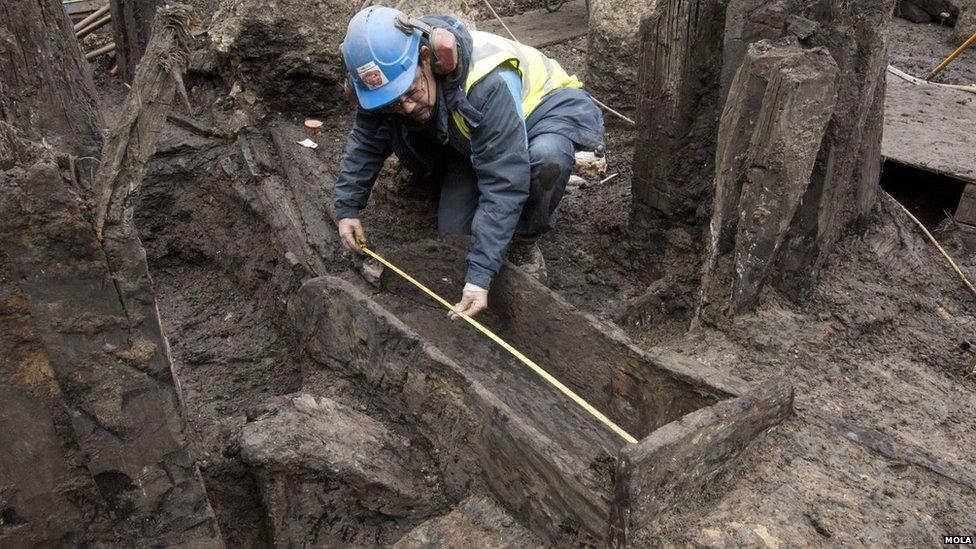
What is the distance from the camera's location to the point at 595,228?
15.1 feet

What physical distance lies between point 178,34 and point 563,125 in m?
2.11

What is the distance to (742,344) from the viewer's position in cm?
Result: 333

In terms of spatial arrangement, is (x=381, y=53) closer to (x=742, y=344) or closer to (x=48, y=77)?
(x=48, y=77)

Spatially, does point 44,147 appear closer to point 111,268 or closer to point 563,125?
point 111,268

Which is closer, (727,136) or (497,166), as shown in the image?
(727,136)

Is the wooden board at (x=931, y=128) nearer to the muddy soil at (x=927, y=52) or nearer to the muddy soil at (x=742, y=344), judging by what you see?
the muddy soil at (x=742, y=344)

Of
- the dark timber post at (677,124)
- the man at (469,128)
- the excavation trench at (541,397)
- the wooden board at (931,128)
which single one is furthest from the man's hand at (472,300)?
the wooden board at (931,128)

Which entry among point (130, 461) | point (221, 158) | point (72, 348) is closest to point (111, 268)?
point (72, 348)

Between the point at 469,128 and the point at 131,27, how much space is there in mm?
4173

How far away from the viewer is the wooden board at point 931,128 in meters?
4.82

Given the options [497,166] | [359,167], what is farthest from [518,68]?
[359,167]

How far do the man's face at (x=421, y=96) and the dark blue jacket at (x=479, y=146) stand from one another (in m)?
0.04

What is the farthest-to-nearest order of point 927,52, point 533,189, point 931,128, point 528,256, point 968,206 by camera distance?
1. point 927,52
2. point 931,128
3. point 968,206
4. point 528,256
5. point 533,189

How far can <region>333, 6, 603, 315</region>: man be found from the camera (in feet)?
10.7
